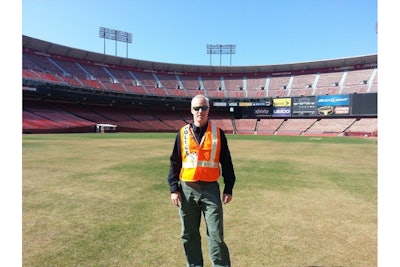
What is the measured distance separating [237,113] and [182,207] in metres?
73.5

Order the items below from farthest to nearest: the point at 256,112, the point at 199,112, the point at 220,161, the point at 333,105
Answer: the point at 256,112, the point at 333,105, the point at 220,161, the point at 199,112

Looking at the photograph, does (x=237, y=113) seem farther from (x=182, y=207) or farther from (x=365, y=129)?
(x=182, y=207)

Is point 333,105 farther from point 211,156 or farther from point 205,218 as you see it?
point 205,218

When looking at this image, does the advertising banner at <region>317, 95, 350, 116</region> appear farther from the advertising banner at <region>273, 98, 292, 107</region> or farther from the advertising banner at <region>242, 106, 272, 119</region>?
the advertising banner at <region>242, 106, 272, 119</region>

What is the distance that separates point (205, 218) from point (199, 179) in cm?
52

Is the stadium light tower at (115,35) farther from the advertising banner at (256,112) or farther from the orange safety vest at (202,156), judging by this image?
the orange safety vest at (202,156)

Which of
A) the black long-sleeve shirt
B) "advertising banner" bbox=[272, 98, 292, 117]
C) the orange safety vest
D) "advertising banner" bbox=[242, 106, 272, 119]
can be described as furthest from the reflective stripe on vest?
"advertising banner" bbox=[242, 106, 272, 119]

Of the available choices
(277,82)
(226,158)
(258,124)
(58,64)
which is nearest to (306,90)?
(277,82)

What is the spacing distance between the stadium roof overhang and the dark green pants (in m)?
64.2

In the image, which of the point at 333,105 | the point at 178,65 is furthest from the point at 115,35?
the point at 333,105

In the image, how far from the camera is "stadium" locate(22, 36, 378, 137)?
54500mm

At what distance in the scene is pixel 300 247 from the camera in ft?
14.0

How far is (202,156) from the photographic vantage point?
3500 mm

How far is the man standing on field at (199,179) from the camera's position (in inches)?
135
